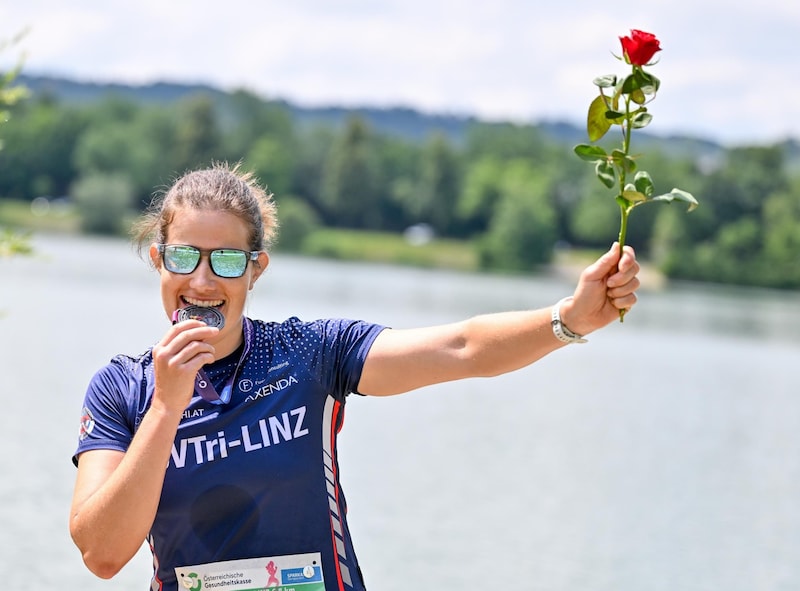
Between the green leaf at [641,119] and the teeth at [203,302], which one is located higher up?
the green leaf at [641,119]

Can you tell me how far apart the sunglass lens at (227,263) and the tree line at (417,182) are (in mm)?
85777

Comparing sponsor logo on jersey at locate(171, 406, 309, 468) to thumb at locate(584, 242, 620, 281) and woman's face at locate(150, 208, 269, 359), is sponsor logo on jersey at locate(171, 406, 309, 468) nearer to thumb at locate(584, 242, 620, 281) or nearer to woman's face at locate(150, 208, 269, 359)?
woman's face at locate(150, 208, 269, 359)

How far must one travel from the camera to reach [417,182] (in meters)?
136

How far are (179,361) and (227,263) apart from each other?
1.43 feet

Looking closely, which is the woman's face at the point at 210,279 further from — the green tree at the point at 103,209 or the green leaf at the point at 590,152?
the green tree at the point at 103,209

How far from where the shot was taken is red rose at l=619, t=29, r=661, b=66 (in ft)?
9.26

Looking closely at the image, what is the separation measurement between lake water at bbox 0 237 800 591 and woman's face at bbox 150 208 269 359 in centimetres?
415

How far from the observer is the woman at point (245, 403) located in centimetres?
318

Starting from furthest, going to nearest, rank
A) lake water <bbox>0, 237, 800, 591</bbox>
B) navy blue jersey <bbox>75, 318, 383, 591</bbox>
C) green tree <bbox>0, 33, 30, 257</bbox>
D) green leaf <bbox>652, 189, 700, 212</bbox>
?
lake water <bbox>0, 237, 800, 591</bbox> → green tree <bbox>0, 33, 30, 257</bbox> → navy blue jersey <bbox>75, 318, 383, 591</bbox> → green leaf <bbox>652, 189, 700, 212</bbox>

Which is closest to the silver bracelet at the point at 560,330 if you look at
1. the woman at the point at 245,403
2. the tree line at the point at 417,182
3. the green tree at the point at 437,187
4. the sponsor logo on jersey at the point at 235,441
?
the woman at the point at 245,403

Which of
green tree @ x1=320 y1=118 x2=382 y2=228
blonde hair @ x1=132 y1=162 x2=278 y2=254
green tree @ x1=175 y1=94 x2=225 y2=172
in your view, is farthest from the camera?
green tree @ x1=320 y1=118 x2=382 y2=228

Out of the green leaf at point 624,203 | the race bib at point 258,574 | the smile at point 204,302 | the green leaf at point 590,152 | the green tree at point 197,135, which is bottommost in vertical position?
the race bib at point 258,574

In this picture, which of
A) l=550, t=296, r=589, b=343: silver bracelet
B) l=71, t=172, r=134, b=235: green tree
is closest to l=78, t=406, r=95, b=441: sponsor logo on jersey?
l=550, t=296, r=589, b=343: silver bracelet

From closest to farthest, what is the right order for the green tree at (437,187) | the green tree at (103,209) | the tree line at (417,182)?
the green tree at (103,209) < the tree line at (417,182) < the green tree at (437,187)
